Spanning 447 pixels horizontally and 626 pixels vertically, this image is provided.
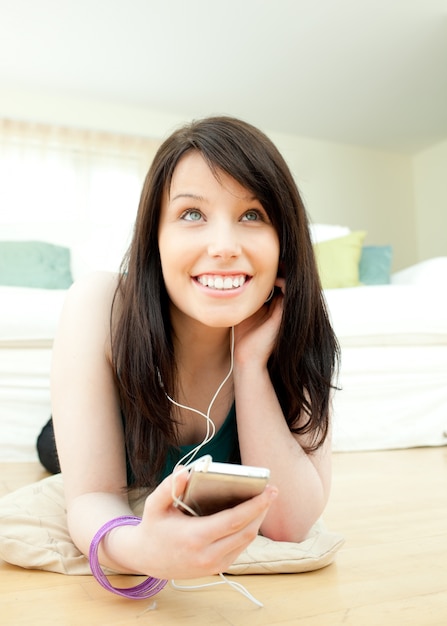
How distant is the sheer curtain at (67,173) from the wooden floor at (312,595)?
4055 mm

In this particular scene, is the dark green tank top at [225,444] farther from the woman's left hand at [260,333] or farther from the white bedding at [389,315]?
the white bedding at [389,315]

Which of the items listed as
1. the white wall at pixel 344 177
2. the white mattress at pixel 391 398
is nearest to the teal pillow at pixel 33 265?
the white mattress at pixel 391 398

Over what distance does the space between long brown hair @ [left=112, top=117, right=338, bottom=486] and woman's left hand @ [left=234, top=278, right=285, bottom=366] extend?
0.02 m

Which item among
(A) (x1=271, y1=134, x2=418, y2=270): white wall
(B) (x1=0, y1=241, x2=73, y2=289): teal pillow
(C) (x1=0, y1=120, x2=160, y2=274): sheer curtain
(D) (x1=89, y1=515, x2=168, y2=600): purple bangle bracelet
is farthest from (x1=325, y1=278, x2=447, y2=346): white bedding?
(A) (x1=271, y1=134, x2=418, y2=270): white wall

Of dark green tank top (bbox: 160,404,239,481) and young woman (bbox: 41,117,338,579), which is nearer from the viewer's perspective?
young woman (bbox: 41,117,338,579)

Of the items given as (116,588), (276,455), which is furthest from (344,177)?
(116,588)

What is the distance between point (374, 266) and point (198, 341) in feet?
8.17

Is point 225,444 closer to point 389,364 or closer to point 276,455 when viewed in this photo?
point 276,455

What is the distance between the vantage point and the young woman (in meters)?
0.90

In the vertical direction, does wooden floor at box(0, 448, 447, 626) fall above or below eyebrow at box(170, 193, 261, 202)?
below

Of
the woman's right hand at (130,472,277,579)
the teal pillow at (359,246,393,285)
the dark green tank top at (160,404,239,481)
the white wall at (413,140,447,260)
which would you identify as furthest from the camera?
the white wall at (413,140,447,260)

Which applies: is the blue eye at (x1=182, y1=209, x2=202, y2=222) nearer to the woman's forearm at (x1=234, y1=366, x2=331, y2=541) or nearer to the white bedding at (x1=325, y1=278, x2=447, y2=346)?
the woman's forearm at (x1=234, y1=366, x2=331, y2=541)

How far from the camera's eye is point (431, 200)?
705cm

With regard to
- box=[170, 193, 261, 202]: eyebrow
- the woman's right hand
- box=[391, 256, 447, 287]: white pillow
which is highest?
box=[391, 256, 447, 287]: white pillow
